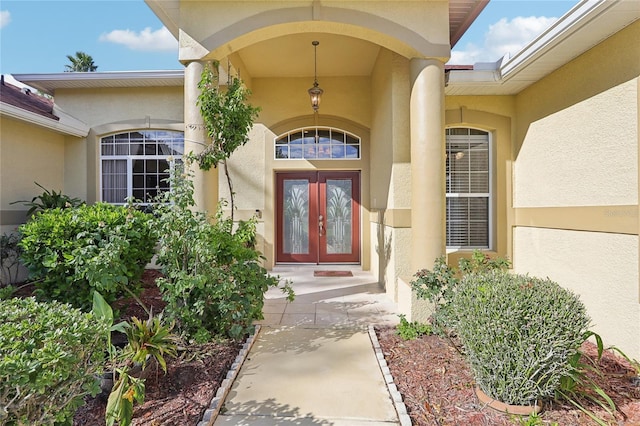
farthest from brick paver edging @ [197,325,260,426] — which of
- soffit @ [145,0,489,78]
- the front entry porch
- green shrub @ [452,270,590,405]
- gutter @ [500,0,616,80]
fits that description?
gutter @ [500,0,616,80]

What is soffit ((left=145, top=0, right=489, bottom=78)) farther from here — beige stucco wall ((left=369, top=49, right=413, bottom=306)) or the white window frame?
the white window frame

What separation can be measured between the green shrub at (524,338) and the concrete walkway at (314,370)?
968mm

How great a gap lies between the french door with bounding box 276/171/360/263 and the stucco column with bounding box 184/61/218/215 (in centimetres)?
389

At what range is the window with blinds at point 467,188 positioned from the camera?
702 centimetres

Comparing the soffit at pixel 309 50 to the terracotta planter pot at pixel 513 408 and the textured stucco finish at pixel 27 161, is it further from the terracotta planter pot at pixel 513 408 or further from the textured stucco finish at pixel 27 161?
the terracotta planter pot at pixel 513 408

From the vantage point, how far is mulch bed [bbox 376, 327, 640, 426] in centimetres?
282

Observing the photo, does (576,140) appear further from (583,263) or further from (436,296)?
(436,296)

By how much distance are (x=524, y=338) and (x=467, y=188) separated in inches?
188

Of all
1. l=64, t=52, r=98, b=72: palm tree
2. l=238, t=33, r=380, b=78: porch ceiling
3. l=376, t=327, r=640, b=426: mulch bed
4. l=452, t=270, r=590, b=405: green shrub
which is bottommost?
l=376, t=327, r=640, b=426: mulch bed

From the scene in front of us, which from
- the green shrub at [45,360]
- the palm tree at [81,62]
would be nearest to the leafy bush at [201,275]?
the green shrub at [45,360]

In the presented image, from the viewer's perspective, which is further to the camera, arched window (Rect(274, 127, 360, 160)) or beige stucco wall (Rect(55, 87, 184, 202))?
arched window (Rect(274, 127, 360, 160))

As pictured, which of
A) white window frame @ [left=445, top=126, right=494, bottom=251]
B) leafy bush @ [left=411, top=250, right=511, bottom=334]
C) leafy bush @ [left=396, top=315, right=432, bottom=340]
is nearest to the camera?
leafy bush @ [left=411, top=250, right=511, bottom=334]

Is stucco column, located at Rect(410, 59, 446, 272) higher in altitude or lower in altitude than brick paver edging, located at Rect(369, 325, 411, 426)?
higher

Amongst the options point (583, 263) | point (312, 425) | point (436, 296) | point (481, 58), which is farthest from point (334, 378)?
point (481, 58)
